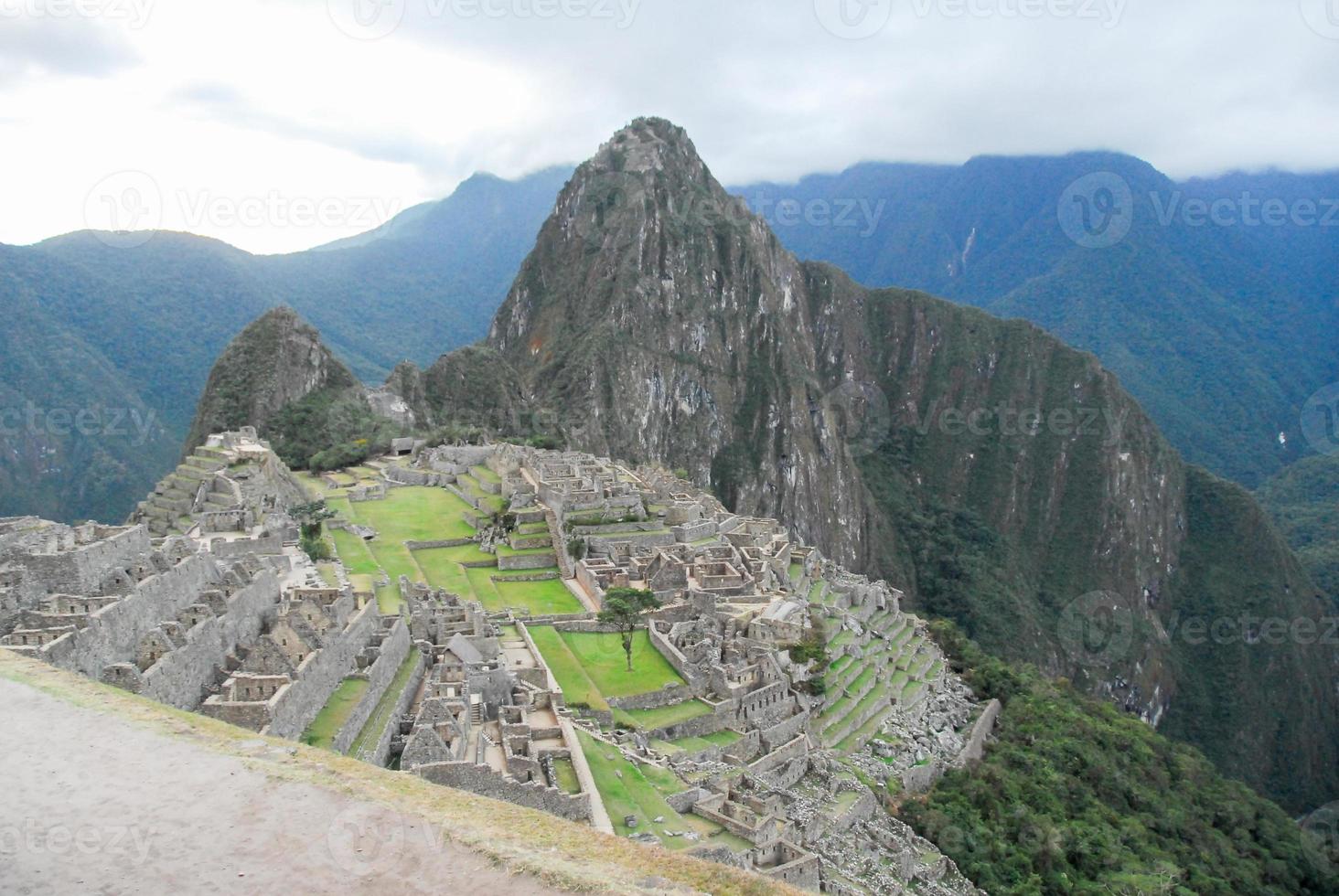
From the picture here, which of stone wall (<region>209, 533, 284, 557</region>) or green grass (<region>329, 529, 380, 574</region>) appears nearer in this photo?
stone wall (<region>209, 533, 284, 557</region>)

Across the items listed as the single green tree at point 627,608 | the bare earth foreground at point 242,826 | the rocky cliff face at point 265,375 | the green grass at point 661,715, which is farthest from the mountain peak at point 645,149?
the bare earth foreground at point 242,826

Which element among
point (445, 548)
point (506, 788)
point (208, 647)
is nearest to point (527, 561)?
point (445, 548)

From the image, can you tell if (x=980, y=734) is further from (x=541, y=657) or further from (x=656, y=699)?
(x=541, y=657)

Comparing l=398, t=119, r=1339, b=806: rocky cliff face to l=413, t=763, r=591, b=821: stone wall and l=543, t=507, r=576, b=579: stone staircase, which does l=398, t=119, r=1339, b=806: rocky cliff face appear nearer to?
l=543, t=507, r=576, b=579: stone staircase

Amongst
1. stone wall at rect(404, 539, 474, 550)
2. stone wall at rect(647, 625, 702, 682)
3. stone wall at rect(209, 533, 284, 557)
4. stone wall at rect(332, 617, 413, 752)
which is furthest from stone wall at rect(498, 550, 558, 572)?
stone wall at rect(332, 617, 413, 752)

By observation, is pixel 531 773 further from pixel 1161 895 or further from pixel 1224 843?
pixel 1224 843

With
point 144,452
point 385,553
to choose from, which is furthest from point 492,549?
point 144,452
